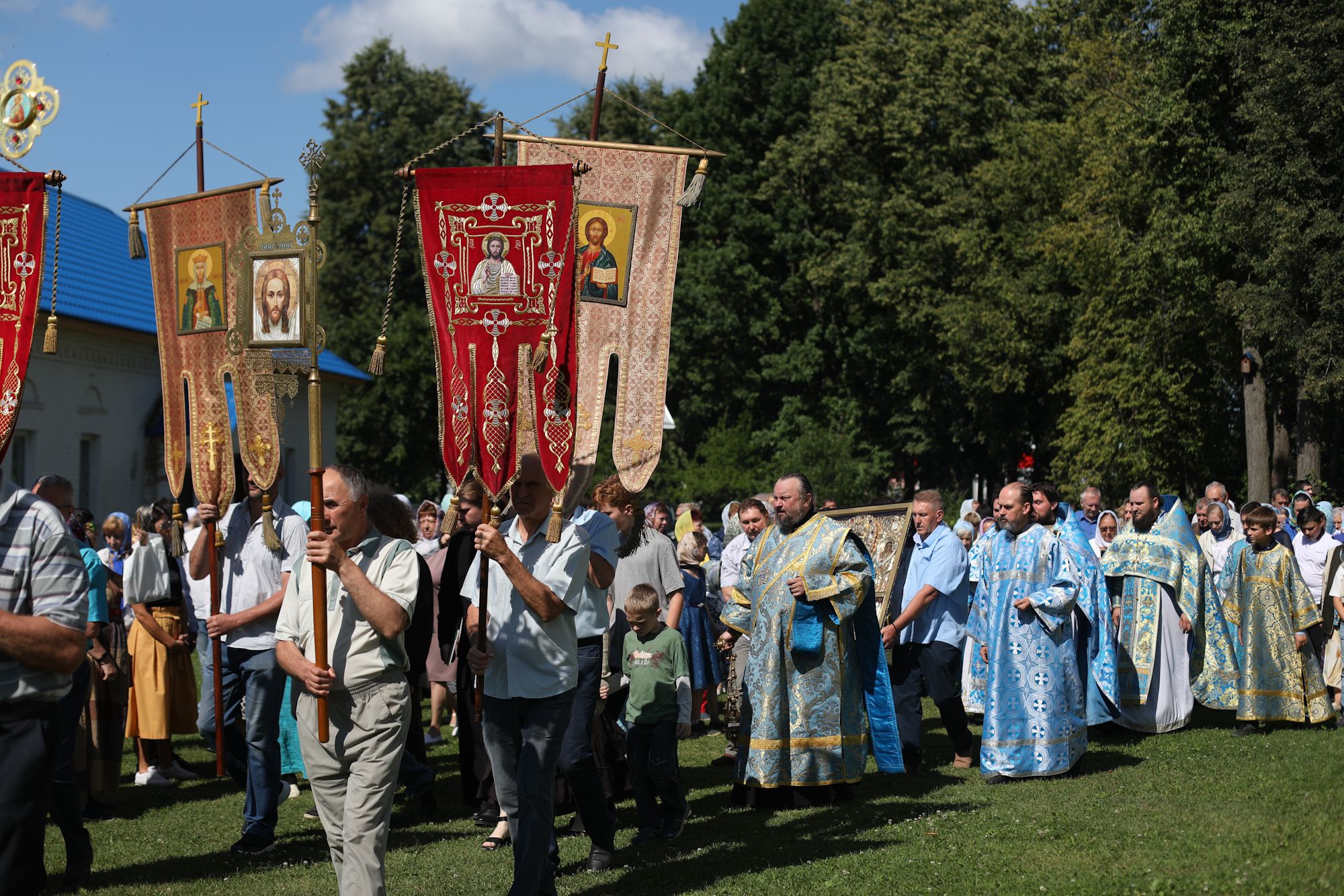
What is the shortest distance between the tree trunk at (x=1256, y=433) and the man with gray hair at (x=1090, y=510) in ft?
36.3

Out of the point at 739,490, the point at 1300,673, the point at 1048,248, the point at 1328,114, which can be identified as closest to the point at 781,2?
the point at 1048,248

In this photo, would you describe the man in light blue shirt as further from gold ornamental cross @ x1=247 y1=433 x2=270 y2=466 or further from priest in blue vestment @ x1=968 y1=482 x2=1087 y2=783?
priest in blue vestment @ x1=968 y1=482 x2=1087 y2=783

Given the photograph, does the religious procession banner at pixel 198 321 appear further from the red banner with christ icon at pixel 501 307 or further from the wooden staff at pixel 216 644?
the red banner with christ icon at pixel 501 307

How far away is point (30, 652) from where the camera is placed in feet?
14.4

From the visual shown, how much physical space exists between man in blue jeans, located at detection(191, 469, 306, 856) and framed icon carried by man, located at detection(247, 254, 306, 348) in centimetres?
127

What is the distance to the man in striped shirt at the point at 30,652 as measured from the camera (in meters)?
4.37

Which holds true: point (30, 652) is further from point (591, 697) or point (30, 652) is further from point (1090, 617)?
point (1090, 617)

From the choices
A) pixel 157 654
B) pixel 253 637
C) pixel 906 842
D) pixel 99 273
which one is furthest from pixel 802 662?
pixel 99 273

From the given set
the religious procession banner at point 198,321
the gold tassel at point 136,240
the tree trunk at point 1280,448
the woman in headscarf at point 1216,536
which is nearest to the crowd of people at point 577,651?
the religious procession banner at point 198,321

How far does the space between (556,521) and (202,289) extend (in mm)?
3470

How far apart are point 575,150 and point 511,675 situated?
402cm

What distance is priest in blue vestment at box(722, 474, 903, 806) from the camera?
8.79 meters

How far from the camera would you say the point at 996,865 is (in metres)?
7.12

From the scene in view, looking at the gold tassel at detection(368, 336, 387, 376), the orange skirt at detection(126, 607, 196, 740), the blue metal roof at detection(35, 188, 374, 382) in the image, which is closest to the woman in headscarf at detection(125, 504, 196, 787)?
the orange skirt at detection(126, 607, 196, 740)
